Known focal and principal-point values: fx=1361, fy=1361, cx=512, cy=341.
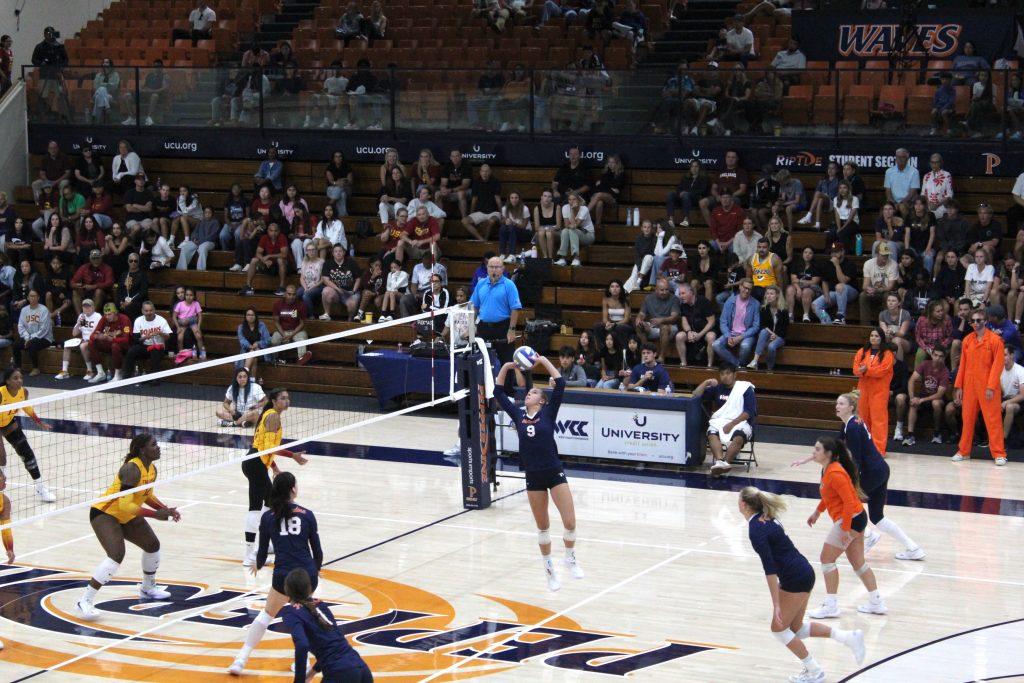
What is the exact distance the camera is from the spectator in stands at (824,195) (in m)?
22.4

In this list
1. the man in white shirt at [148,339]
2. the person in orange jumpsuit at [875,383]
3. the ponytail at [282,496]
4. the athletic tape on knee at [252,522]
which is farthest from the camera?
the man in white shirt at [148,339]

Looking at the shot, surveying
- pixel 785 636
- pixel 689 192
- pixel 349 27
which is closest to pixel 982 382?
pixel 689 192

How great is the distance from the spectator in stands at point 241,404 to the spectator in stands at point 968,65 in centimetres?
1215

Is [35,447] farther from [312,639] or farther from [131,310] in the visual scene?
[312,639]

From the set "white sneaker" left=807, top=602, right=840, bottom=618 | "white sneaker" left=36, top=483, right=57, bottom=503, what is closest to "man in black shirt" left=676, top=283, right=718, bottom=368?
"white sneaker" left=807, top=602, right=840, bottom=618

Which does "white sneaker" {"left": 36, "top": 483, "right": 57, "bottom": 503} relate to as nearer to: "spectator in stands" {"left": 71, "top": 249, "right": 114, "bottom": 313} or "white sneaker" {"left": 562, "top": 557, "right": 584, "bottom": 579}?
"white sneaker" {"left": 562, "top": 557, "right": 584, "bottom": 579}

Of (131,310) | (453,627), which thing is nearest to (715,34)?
(131,310)

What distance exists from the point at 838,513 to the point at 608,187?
→ 43.9 feet

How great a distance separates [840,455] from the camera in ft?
37.1

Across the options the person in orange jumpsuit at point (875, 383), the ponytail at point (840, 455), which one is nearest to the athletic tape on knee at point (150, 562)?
the ponytail at point (840, 455)

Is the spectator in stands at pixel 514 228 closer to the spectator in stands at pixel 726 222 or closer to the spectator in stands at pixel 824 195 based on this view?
the spectator in stands at pixel 726 222

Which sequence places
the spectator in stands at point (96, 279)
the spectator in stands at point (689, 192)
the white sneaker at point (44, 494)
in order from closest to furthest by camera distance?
1. the white sneaker at point (44, 494)
2. the spectator in stands at point (689, 192)
3. the spectator in stands at point (96, 279)

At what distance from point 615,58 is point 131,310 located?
1024 centimetres

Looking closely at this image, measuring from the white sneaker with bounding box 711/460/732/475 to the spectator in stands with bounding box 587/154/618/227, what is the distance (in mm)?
7543
